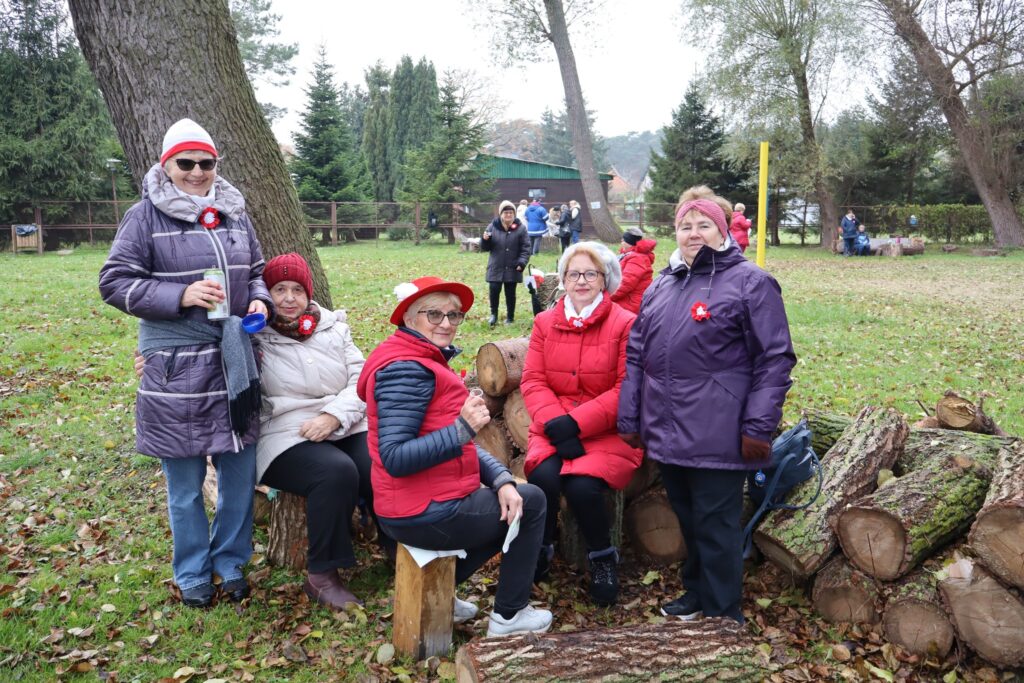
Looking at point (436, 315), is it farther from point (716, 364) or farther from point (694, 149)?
point (694, 149)

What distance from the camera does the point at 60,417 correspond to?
643 cm

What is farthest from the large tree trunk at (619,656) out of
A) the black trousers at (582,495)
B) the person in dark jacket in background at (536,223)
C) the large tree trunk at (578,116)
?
the large tree trunk at (578,116)

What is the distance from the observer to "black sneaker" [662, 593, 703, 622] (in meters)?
3.56

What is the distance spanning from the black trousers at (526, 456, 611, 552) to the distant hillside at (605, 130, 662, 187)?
97.8 meters

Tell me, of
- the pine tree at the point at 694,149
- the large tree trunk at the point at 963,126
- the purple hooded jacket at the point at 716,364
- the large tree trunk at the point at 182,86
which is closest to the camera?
the purple hooded jacket at the point at 716,364

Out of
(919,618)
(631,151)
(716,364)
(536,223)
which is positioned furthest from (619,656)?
(631,151)

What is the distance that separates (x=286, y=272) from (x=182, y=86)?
4.97ft

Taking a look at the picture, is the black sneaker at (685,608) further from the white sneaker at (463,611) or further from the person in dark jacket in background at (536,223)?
the person in dark jacket in background at (536,223)

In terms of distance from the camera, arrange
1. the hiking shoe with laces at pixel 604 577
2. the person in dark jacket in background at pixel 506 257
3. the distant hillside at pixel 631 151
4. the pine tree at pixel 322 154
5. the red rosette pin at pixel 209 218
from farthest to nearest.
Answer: the distant hillside at pixel 631 151 → the pine tree at pixel 322 154 → the person in dark jacket in background at pixel 506 257 → the hiking shoe with laces at pixel 604 577 → the red rosette pin at pixel 209 218

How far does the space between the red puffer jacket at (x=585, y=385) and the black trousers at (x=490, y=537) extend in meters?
0.53

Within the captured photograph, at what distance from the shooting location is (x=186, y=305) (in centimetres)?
324

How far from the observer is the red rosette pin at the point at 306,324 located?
3693 millimetres

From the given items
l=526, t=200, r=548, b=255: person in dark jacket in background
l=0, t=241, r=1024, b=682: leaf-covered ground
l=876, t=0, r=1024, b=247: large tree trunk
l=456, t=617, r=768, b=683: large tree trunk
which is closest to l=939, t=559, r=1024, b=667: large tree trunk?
l=0, t=241, r=1024, b=682: leaf-covered ground

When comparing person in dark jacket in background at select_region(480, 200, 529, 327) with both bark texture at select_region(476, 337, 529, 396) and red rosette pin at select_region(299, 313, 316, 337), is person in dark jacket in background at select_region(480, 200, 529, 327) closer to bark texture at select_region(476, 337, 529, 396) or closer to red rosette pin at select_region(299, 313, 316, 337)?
bark texture at select_region(476, 337, 529, 396)
